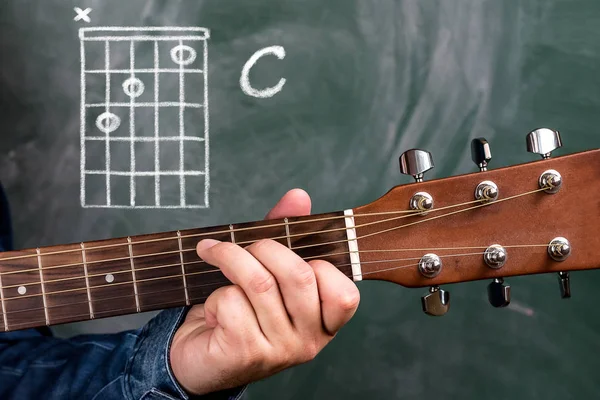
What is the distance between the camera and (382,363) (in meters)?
0.99

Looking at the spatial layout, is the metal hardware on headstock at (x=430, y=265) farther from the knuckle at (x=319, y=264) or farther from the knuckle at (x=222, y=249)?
the knuckle at (x=222, y=249)

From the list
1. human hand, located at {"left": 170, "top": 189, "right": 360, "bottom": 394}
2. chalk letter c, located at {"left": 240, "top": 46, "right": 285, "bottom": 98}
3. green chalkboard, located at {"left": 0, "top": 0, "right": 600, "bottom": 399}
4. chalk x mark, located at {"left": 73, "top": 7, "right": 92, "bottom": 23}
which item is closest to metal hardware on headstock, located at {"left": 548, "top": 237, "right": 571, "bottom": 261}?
human hand, located at {"left": 170, "top": 189, "right": 360, "bottom": 394}

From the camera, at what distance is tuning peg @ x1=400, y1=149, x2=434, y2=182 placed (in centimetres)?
63

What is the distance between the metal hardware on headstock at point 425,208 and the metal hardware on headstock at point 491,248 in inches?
2.0

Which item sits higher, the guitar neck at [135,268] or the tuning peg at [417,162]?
the tuning peg at [417,162]

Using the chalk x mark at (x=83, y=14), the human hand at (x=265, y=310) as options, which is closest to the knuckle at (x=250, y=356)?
the human hand at (x=265, y=310)

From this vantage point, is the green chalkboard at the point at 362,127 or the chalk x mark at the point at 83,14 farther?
the chalk x mark at the point at 83,14

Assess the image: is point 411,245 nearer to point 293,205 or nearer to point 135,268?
point 293,205

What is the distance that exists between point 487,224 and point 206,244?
0.32 m

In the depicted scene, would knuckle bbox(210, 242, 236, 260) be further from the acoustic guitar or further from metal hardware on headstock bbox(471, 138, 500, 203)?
metal hardware on headstock bbox(471, 138, 500, 203)

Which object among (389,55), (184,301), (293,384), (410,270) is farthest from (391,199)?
(293,384)

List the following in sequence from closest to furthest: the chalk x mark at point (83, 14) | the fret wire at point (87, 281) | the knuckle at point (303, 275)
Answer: the knuckle at point (303, 275), the fret wire at point (87, 281), the chalk x mark at point (83, 14)

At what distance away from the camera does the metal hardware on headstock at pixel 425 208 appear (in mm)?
631

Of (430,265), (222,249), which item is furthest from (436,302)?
(222,249)
